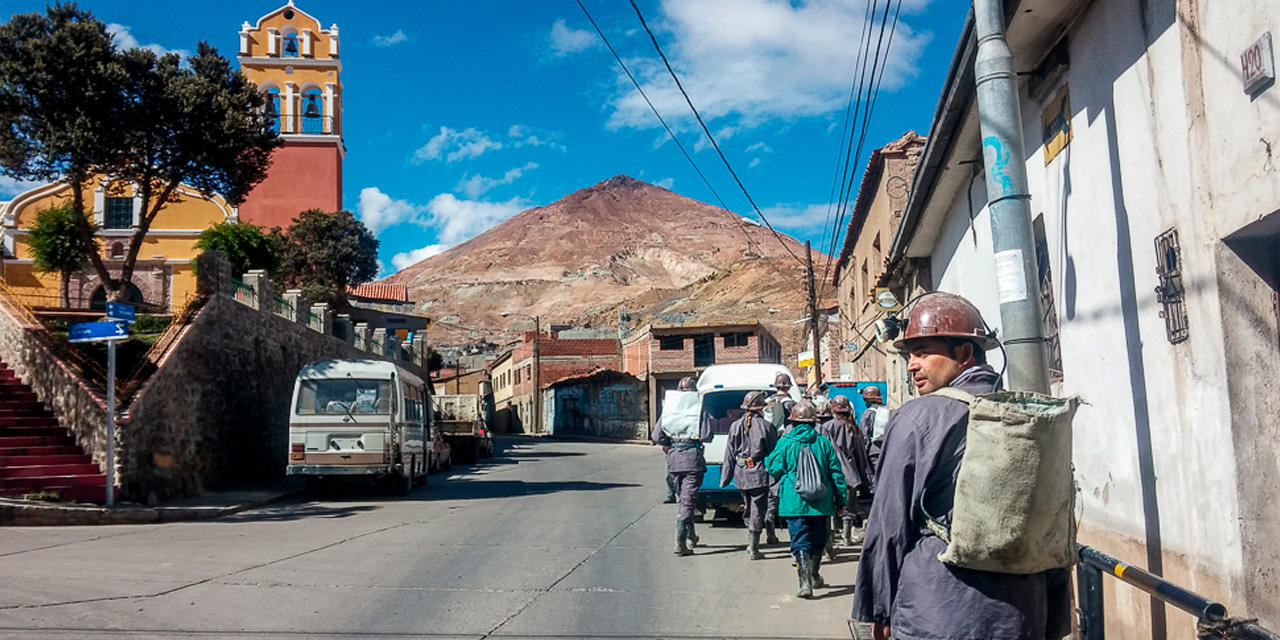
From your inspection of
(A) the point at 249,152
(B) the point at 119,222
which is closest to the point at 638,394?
(B) the point at 119,222

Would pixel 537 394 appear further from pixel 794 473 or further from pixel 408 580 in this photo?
pixel 794 473

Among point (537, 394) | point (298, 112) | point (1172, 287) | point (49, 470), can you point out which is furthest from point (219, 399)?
point (537, 394)

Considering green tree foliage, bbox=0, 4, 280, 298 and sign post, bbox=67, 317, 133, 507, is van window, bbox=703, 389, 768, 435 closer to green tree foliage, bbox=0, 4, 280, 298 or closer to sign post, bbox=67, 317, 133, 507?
sign post, bbox=67, 317, 133, 507

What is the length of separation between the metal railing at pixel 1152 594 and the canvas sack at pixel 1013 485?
66cm

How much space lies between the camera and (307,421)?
17562 millimetres

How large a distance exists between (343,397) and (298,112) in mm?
32276

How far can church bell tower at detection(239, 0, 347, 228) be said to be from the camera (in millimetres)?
46000

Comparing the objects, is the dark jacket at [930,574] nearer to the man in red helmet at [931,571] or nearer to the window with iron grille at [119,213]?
the man in red helmet at [931,571]

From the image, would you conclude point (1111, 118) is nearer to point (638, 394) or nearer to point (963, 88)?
point (963, 88)

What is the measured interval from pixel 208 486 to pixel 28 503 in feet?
18.0

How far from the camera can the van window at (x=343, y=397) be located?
17828 mm

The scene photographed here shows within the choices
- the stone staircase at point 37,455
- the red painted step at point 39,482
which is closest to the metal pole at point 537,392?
the stone staircase at point 37,455

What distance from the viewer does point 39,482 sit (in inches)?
555

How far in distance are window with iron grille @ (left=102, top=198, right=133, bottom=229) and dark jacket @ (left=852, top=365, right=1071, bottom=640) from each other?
40225 millimetres
